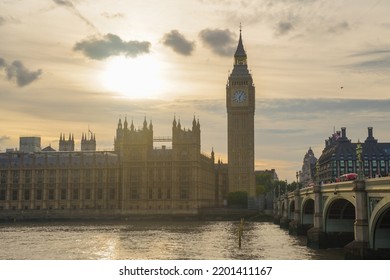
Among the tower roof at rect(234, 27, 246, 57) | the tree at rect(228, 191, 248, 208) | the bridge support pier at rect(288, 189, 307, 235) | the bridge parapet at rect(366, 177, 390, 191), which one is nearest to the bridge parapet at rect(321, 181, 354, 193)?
the bridge parapet at rect(366, 177, 390, 191)

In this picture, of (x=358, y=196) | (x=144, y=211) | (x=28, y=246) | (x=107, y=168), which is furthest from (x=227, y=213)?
(x=358, y=196)

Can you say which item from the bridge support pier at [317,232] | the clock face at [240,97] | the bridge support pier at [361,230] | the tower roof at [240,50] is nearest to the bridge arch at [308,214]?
the bridge support pier at [317,232]

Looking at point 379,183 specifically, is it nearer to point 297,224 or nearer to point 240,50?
point 297,224

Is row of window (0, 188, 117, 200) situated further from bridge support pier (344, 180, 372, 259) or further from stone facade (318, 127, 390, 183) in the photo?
bridge support pier (344, 180, 372, 259)

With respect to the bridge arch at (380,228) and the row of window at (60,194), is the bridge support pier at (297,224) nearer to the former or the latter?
the bridge arch at (380,228)

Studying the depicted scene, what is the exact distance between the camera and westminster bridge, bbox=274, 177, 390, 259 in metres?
35.7

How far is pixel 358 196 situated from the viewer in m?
37.8

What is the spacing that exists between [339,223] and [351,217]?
1.38m

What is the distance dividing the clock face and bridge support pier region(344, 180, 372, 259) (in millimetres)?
125387

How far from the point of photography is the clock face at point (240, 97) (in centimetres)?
16275
